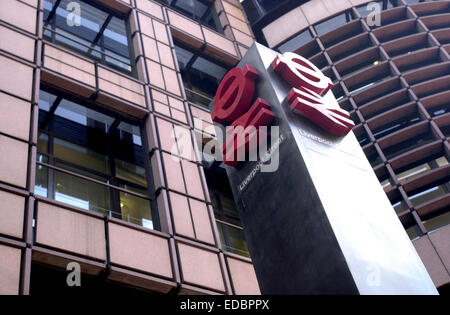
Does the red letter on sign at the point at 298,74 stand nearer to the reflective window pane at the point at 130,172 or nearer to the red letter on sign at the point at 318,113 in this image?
the red letter on sign at the point at 318,113

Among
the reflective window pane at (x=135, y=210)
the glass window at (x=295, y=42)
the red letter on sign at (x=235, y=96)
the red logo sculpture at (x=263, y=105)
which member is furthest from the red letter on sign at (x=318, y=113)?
the glass window at (x=295, y=42)

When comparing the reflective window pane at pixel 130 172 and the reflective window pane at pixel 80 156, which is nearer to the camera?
the reflective window pane at pixel 80 156

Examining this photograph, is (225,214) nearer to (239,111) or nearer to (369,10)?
(239,111)

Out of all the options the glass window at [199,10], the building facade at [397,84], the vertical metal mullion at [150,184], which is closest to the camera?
the vertical metal mullion at [150,184]

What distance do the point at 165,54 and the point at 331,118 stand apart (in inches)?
495

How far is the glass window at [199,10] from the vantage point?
2922 centimetres

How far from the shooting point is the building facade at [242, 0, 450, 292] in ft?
60.3

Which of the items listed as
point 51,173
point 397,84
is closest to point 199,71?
point 397,84

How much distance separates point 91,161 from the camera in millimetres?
17469

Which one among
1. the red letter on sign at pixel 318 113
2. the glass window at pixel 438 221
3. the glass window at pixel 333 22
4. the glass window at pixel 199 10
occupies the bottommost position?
the red letter on sign at pixel 318 113

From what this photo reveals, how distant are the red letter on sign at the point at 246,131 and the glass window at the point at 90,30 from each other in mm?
10608

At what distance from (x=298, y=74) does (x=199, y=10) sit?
66.4 feet

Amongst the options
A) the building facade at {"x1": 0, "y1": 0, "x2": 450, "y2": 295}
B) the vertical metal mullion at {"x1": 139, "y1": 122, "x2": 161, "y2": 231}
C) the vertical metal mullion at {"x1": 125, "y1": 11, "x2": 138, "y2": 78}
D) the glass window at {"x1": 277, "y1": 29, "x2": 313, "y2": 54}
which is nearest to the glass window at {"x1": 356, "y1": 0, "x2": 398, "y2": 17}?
the building facade at {"x1": 0, "y1": 0, "x2": 450, "y2": 295}

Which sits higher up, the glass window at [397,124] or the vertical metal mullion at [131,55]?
the vertical metal mullion at [131,55]
